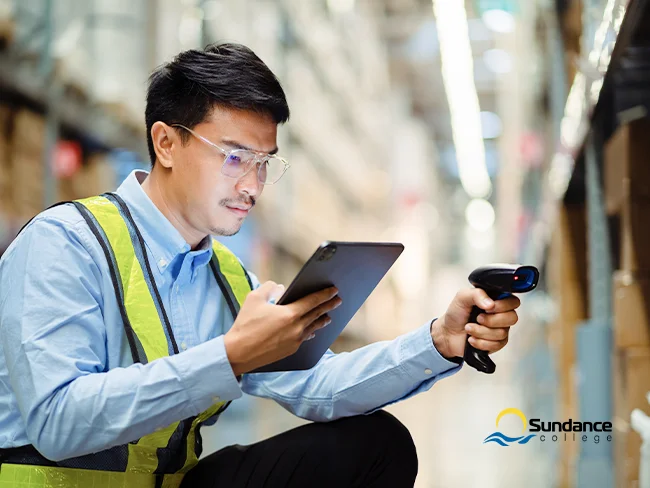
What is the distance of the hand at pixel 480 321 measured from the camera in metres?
1.66

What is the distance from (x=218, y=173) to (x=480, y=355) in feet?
2.05

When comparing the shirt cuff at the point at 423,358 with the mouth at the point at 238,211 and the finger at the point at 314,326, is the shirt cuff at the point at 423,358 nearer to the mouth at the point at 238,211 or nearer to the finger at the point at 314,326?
the finger at the point at 314,326

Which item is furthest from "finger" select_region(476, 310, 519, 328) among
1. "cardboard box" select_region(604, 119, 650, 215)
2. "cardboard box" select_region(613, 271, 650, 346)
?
"cardboard box" select_region(604, 119, 650, 215)

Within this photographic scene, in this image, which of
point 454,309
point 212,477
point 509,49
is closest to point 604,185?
point 454,309

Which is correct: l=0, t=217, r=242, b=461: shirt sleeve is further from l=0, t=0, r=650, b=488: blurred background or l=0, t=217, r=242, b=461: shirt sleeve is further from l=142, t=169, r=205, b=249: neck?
l=0, t=0, r=650, b=488: blurred background

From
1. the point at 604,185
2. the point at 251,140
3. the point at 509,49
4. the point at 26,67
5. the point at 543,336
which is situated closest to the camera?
the point at 251,140

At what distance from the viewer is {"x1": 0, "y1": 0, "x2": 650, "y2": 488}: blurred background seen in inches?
114

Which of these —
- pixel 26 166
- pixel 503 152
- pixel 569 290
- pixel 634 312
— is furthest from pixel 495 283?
pixel 503 152

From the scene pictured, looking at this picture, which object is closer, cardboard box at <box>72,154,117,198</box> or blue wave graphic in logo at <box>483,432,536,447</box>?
blue wave graphic in logo at <box>483,432,536,447</box>

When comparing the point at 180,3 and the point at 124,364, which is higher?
the point at 180,3

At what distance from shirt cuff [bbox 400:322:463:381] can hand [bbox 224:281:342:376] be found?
41cm

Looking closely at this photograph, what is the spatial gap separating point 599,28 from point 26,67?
11.3ft

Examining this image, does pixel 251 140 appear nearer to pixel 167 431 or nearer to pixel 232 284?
pixel 232 284

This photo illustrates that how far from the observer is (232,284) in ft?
6.42
